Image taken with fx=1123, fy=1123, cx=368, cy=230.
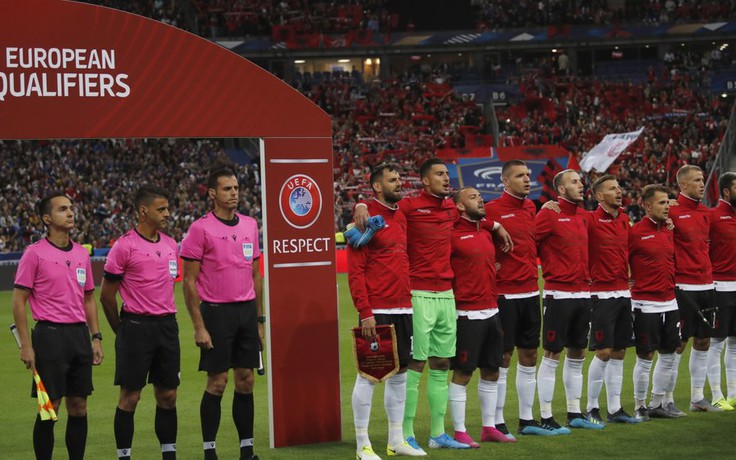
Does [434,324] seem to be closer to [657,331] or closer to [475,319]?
[475,319]

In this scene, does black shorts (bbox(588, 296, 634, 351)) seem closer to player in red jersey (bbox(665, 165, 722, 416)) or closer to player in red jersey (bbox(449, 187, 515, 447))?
player in red jersey (bbox(665, 165, 722, 416))

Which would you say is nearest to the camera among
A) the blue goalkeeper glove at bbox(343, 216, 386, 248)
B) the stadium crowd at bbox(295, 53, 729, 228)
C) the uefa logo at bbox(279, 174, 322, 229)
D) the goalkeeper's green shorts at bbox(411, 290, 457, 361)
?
the blue goalkeeper glove at bbox(343, 216, 386, 248)

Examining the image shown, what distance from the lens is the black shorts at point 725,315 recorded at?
39.7 feet

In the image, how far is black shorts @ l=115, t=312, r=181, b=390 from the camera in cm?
884

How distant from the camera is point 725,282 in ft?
40.3

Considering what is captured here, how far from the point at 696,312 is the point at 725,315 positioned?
51 centimetres

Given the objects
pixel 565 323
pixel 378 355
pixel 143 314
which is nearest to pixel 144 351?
pixel 143 314

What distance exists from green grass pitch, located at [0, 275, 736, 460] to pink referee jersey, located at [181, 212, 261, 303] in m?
1.53

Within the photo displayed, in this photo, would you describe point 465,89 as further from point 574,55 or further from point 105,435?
point 105,435

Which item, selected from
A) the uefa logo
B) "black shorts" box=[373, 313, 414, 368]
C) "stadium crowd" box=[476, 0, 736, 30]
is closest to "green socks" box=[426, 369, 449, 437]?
"black shorts" box=[373, 313, 414, 368]

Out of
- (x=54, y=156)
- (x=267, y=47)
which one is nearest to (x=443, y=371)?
(x=54, y=156)

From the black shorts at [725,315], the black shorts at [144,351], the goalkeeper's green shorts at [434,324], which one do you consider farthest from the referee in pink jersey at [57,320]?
the black shorts at [725,315]

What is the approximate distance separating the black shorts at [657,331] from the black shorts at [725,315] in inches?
29.2

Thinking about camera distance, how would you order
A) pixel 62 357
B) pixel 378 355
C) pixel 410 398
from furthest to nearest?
pixel 410 398
pixel 378 355
pixel 62 357
